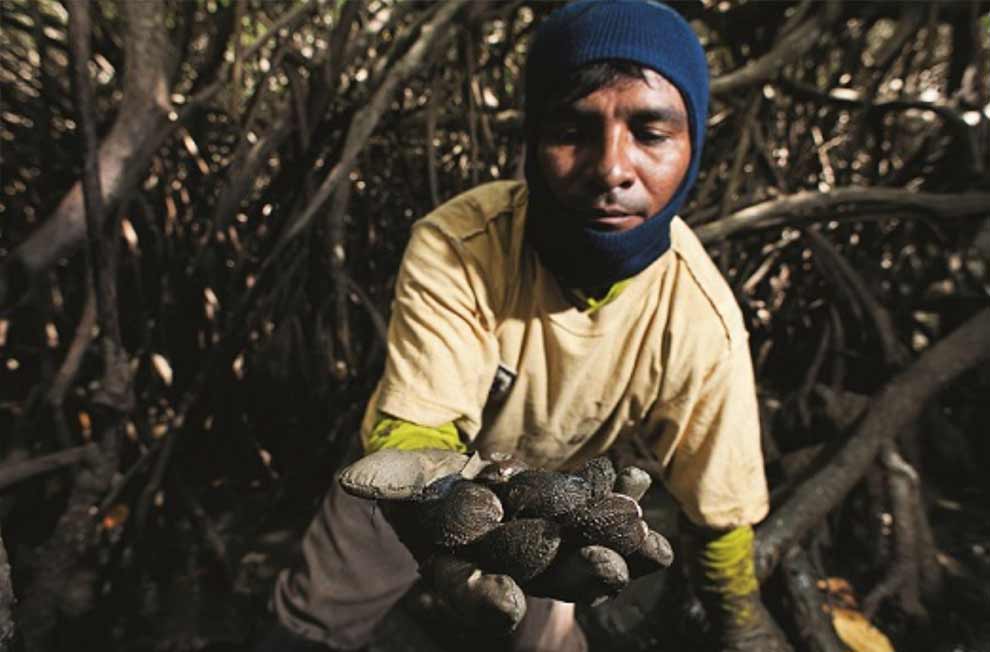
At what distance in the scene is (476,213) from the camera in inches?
45.2

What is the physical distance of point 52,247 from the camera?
1238 millimetres

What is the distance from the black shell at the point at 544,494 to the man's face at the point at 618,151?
53cm

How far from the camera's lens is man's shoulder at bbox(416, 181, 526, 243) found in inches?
43.4

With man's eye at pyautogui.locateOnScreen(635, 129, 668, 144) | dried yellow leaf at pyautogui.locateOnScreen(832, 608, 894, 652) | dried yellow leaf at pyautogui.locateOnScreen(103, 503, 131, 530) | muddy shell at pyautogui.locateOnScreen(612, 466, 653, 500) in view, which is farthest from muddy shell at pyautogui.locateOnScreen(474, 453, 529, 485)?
dried yellow leaf at pyautogui.locateOnScreen(103, 503, 131, 530)

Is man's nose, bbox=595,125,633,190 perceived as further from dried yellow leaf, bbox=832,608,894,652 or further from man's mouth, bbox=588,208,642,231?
dried yellow leaf, bbox=832,608,894,652

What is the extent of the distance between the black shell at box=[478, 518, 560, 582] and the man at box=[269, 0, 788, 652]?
0.35m

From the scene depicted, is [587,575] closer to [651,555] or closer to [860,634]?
[651,555]

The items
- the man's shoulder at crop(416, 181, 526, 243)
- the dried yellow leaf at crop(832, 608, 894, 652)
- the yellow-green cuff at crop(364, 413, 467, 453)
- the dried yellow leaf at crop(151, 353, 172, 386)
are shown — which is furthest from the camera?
the dried yellow leaf at crop(151, 353, 172, 386)

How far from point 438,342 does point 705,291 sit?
21.4 inches

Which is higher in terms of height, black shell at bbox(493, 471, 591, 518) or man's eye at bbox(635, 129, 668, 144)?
man's eye at bbox(635, 129, 668, 144)

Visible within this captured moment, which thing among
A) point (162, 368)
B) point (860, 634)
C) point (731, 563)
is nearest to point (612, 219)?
point (731, 563)

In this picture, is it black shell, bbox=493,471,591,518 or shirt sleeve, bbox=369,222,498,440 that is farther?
shirt sleeve, bbox=369,222,498,440

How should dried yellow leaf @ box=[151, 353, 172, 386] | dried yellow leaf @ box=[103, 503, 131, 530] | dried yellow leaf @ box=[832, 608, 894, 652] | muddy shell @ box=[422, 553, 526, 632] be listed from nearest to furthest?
1. muddy shell @ box=[422, 553, 526, 632]
2. dried yellow leaf @ box=[832, 608, 894, 652]
3. dried yellow leaf @ box=[103, 503, 131, 530]
4. dried yellow leaf @ box=[151, 353, 172, 386]

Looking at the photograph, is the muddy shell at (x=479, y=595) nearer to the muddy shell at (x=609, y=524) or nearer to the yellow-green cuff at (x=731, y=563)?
the muddy shell at (x=609, y=524)
